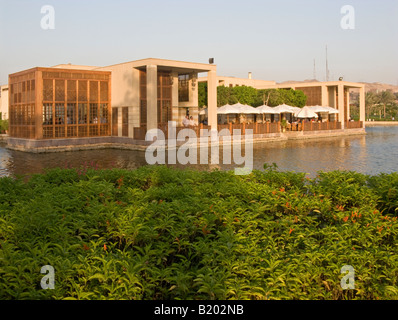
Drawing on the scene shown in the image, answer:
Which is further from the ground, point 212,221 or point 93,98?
point 93,98

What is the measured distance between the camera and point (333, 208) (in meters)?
6.26

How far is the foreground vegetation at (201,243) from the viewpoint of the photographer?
12.4ft

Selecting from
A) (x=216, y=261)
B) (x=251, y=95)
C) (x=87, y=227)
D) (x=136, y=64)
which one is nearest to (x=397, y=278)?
(x=216, y=261)

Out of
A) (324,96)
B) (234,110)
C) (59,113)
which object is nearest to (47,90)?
(59,113)

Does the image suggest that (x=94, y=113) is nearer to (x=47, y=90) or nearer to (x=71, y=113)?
(x=71, y=113)

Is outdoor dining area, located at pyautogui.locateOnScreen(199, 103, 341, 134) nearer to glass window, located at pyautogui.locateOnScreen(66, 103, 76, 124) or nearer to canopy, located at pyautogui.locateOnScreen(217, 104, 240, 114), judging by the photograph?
canopy, located at pyautogui.locateOnScreen(217, 104, 240, 114)

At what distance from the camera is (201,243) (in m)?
4.55

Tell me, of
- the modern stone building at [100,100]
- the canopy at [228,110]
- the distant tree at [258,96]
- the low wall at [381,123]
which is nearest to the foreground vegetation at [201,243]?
the modern stone building at [100,100]

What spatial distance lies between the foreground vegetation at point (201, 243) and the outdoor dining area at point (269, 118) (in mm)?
27634

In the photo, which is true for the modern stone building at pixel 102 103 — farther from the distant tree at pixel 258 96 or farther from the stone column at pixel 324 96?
the stone column at pixel 324 96

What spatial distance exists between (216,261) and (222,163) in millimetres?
16157

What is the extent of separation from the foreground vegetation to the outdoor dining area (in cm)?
2763

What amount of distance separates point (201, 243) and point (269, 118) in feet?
154

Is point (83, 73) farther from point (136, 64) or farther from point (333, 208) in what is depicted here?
point (333, 208)
